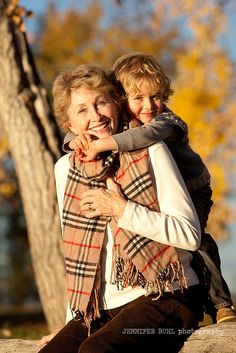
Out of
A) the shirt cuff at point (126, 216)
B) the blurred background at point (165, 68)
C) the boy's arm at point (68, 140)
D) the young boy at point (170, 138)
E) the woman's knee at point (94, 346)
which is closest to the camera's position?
the woman's knee at point (94, 346)

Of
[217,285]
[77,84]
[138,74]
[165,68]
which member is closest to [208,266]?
[217,285]

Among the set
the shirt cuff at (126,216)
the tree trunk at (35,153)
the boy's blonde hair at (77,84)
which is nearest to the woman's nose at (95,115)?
the boy's blonde hair at (77,84)

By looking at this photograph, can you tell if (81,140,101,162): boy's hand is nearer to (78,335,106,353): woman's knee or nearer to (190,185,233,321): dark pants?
(190,185,233,321): dark pants

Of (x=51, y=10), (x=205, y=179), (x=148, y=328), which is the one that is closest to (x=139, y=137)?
(x=205, y=179)

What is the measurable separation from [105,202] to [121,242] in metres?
0.20

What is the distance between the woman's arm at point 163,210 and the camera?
11.1 ft

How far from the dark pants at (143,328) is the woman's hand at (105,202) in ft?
1.46

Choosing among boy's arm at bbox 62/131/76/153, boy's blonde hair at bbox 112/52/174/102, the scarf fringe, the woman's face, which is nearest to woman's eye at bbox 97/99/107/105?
the woman's face

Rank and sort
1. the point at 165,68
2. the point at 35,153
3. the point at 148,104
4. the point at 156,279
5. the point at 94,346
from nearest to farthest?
1. the point at 94,346
2. the point at 156,279
3. the point at 148,104
4. the point at 35,153
5. the point at 165,68

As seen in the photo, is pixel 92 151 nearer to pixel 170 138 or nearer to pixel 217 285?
pixel 170 138

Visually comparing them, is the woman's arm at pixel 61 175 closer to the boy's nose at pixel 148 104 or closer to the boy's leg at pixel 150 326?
the boy's nose at pixel 148 104

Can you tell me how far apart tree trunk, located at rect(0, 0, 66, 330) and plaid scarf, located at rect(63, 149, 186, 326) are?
305 centimetres

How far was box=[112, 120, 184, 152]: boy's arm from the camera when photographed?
3.51 metres

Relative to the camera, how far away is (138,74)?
378 centimetres
